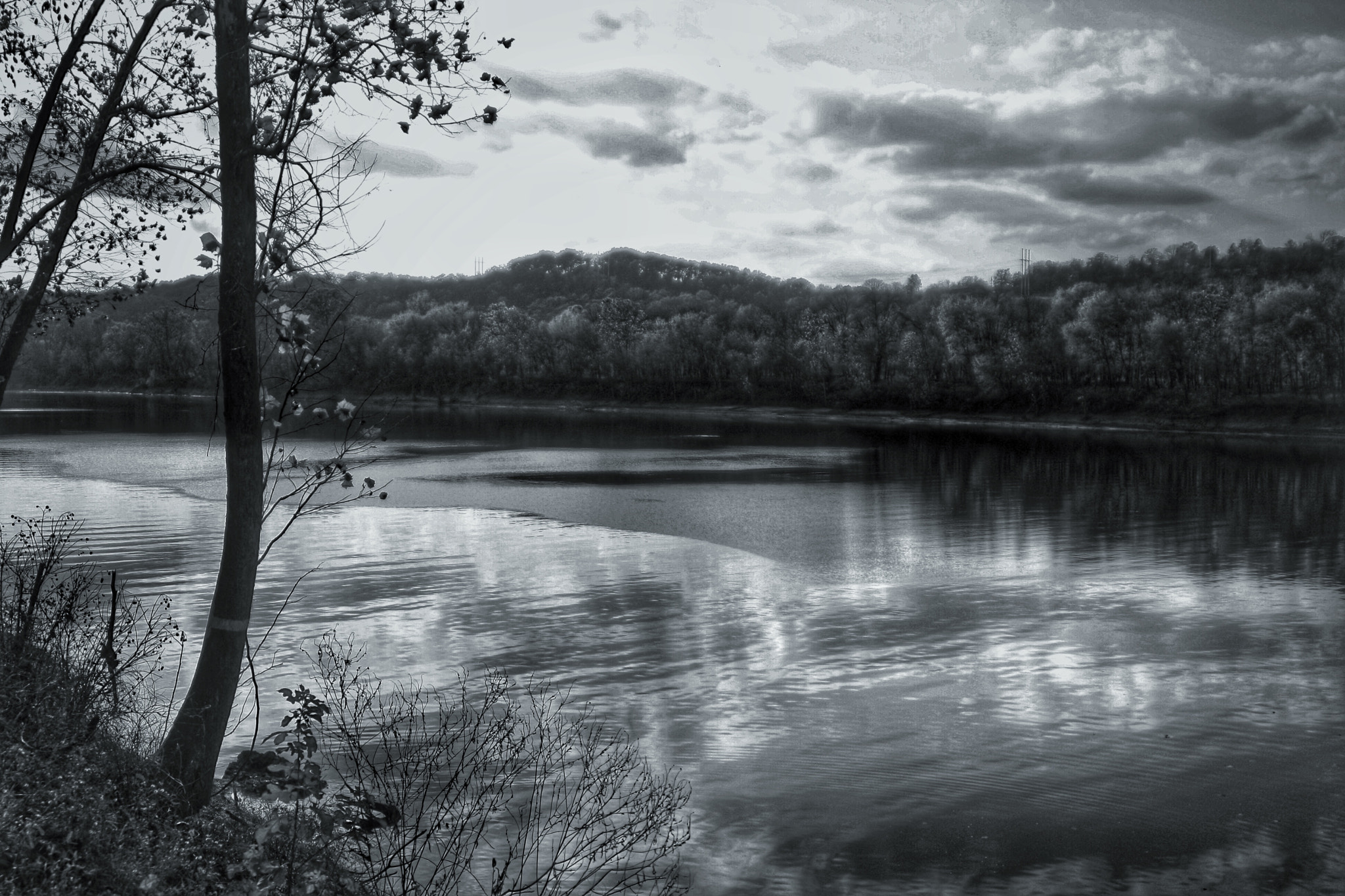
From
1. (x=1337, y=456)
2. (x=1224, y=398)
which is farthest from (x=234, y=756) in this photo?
(x=1224, y=398)

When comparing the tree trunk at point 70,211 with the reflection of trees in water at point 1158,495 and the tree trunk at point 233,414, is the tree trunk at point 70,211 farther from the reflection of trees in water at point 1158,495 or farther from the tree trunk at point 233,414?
the reflection of trees in water at point 1158,495

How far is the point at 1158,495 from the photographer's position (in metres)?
45.8

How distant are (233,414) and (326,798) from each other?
191 inches

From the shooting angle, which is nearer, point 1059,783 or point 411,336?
point 1059,783

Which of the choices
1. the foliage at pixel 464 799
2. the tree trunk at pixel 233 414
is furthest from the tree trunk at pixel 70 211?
the foliage at pixel 464 799

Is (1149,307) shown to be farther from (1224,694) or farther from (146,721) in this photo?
(146,721)

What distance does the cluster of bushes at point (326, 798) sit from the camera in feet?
27.2

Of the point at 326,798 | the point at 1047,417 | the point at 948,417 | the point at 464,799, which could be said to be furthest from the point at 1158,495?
the point at 948,417

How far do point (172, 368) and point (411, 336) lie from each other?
36.4 metres

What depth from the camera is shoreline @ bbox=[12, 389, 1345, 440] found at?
85.8 m

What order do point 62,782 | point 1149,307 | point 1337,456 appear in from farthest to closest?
1. point 1149,307
2. point 1337,456
3. point 62,782

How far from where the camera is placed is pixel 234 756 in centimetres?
1408

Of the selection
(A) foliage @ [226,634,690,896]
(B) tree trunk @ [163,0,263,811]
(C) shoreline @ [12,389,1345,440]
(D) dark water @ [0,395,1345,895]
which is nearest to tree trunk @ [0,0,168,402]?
(B) tree trunk @ [163,0,263,811]

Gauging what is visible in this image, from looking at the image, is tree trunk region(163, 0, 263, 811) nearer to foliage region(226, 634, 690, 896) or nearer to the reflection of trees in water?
foliage region(226, 634, 690, 896)
